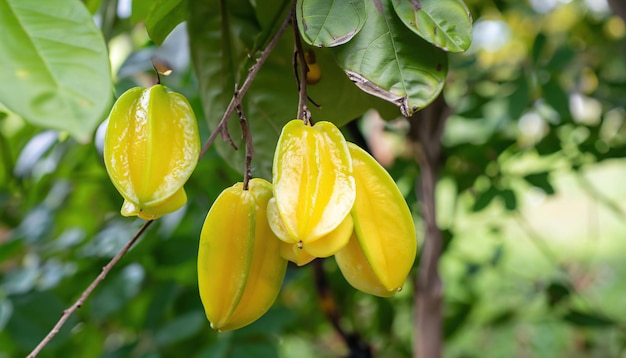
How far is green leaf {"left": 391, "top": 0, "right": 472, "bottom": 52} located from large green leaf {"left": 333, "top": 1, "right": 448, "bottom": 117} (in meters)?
0.02

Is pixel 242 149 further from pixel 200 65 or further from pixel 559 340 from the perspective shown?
pixel 559 340

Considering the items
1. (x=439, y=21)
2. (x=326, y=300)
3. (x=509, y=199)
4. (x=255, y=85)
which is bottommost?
(x=326, y=300)

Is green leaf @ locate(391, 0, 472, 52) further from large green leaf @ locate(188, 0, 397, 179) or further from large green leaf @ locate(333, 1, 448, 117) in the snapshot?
large green leaf @ locate(188, 0, 397, 179)

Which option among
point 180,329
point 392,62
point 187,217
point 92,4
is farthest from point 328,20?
point 187,217

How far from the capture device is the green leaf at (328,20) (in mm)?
384

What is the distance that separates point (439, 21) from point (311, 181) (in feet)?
0.42

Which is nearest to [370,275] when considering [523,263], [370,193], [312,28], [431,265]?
[370,193]

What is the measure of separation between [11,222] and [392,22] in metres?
0.99

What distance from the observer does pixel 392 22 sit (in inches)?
16.0

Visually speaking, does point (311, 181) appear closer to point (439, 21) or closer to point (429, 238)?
point (439, 21)

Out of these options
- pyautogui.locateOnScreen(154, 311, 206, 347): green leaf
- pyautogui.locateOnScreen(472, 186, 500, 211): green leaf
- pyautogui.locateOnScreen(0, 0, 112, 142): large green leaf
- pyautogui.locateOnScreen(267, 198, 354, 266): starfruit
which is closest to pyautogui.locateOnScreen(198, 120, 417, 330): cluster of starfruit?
pyautogui.locateOnScreen(267, 198, 354, 266): starfruit

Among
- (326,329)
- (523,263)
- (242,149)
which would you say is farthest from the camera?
(523,263)

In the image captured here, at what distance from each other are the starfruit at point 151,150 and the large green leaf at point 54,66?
0.08 meters

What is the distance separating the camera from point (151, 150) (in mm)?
374
